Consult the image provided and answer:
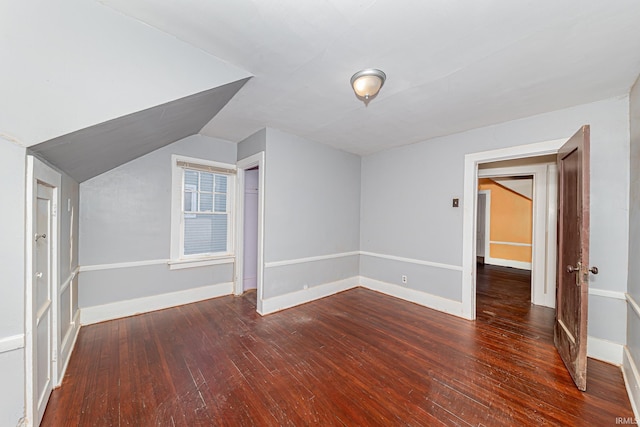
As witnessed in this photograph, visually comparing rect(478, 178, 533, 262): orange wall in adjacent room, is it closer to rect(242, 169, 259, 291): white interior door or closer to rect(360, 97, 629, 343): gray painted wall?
rect(360, 97, 629, 343): gray painted wall

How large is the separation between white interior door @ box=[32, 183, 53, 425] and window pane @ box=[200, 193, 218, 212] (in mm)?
1925

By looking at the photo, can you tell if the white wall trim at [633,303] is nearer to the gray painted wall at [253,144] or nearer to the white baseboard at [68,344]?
the gray painted wall at [253,144]

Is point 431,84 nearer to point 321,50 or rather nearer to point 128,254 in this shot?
point 321,50

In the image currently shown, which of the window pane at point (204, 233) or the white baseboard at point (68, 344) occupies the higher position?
the window pane at point (204, 233)

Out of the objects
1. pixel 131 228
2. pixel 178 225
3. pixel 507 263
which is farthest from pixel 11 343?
pixel 507 263

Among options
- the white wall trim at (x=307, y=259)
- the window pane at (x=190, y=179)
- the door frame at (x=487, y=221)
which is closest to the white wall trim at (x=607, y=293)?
the white wall trim at (x=307, y=259)

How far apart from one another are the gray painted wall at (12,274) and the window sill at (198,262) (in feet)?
6.92

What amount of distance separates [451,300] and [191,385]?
10.4ft

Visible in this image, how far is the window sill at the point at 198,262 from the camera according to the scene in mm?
3424

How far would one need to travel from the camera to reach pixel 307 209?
3.76 metres

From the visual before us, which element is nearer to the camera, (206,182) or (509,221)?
(206,182)

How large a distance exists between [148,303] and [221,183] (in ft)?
6.45

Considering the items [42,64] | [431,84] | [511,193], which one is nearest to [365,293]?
[431,84]

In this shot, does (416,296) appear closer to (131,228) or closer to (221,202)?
(221,202)
